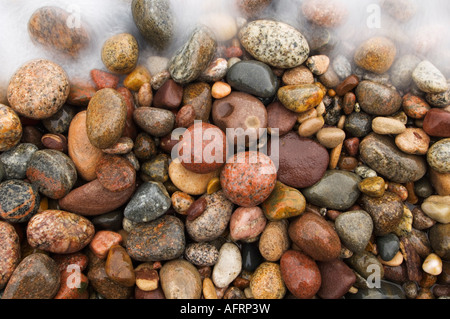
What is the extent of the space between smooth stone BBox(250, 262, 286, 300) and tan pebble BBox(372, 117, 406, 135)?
173 centimetres

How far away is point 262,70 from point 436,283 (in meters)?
2.78

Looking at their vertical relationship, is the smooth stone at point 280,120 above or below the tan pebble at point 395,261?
Answer: above

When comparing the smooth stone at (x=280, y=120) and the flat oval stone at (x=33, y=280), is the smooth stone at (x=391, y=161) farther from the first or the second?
the flat oval stone at (x=33, y=280)

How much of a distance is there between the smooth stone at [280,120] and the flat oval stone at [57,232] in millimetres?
2048

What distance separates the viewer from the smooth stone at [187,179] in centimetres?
295

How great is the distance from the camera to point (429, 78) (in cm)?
301

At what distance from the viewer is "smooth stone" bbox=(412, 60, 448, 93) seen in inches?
117

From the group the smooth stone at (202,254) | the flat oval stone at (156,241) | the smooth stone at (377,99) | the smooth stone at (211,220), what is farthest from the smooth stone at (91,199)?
the smooth stone at (377,99)

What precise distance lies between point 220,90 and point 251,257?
1699 mm

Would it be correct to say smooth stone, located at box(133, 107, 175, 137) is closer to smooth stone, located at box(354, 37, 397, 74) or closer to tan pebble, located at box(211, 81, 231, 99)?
tan pebble, located at box(211, 81, 231, 99)

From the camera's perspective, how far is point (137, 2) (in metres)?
3.00

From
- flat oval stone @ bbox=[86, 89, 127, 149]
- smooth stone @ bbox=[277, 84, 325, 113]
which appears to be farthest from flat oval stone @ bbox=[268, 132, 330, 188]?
flat oval stone @ bbox=[86, 89, 127, 149]

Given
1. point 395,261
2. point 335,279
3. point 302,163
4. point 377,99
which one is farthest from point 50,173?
point 395,261

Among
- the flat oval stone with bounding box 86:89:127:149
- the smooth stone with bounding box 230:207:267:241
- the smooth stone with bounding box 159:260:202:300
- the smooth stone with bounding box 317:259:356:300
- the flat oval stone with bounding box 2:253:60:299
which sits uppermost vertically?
the flat oval stone with bounding box 86:89:127:149
